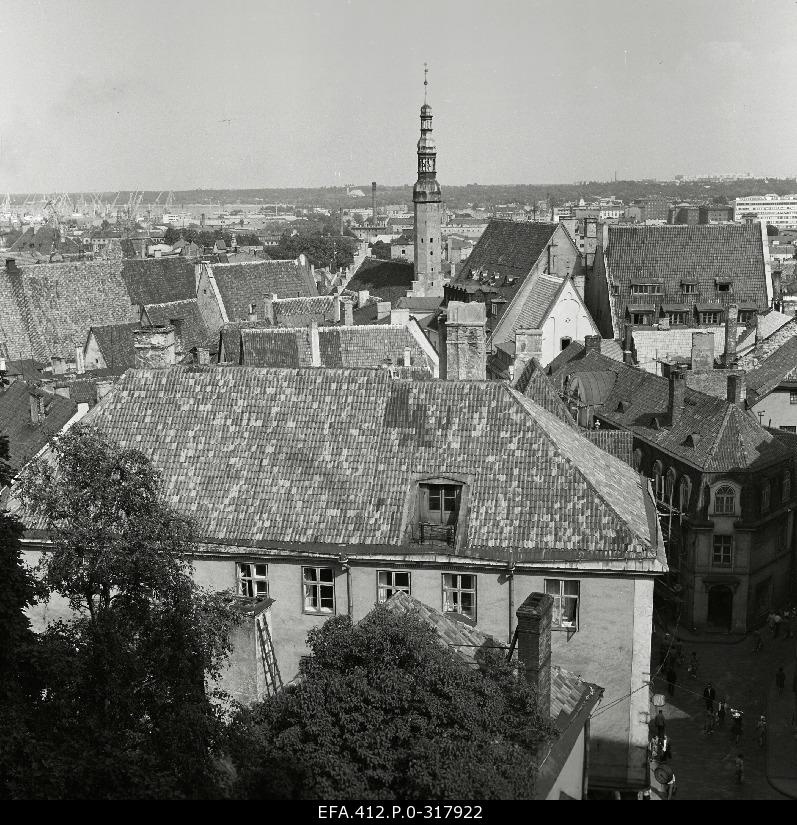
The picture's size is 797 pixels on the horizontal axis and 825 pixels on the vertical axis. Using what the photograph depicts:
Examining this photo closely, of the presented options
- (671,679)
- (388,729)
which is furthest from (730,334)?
(388,729)

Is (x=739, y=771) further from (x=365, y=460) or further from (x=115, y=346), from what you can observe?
(x=115, y=346)

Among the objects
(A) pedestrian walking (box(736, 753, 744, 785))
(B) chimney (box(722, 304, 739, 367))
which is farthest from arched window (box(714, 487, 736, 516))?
(B) chimney (box(722, 304, 739, 367))

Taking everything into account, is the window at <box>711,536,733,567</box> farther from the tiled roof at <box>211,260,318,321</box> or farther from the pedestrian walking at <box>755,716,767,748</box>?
the tiled roof at <box>211,260,318,321</box>

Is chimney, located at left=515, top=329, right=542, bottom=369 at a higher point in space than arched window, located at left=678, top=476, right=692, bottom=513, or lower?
higher

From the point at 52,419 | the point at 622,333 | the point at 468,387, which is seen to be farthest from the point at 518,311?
the point at 468,387

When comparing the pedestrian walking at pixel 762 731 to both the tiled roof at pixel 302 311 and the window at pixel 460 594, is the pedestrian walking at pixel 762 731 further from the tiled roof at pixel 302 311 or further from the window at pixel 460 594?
the tiled roof at pixel 302 311
